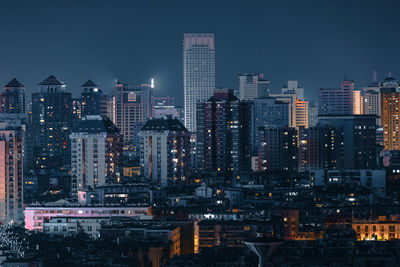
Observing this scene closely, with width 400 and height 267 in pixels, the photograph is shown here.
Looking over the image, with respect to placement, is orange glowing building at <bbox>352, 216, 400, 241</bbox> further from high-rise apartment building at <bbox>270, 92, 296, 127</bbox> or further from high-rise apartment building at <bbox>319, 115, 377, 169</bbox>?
high-rise apartment building at <bbox>270, 92, 296, 127</bbox>

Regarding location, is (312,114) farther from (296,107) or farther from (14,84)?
(14,84)

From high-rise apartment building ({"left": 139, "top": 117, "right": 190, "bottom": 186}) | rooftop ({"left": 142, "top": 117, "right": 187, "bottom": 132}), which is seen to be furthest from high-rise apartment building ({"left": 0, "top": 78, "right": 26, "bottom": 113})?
high-rise apartment building ({"left": 139, "top": 117, "right": 190, "bottom": 186})

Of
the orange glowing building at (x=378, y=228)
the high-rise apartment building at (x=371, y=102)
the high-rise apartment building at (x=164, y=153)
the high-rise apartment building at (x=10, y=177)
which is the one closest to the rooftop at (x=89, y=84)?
the high-rise apartment building at (x=371, y=102)

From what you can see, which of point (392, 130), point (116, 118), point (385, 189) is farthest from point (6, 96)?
point (385, 189)

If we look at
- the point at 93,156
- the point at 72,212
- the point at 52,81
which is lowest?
the point at 72,212

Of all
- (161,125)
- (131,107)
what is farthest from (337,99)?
(161,125)

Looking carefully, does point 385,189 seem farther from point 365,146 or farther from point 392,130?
point 392,130
